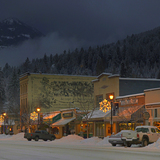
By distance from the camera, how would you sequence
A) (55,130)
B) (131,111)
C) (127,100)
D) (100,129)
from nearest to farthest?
(131,111)
(127,100)
(100,129)
(55,130)

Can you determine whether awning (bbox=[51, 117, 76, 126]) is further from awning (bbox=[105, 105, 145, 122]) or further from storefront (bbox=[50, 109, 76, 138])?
awning (bbox=[105, 105, 145, 122])

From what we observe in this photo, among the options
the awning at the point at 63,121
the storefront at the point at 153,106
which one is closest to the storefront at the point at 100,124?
the awning at the point at 63,121

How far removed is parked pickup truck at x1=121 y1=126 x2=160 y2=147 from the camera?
2889 cm

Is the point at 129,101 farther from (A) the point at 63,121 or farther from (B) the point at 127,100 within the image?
(A) the point at 63,121

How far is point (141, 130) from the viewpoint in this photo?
98.1 ft

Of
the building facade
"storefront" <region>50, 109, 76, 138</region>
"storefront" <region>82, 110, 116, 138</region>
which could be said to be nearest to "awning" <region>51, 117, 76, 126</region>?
"storefront" <region>50, 109, 76, 138</region>

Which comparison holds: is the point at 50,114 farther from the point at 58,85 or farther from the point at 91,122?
the point at 91,122

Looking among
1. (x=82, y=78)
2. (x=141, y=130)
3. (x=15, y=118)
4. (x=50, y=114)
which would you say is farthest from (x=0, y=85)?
(x=141, y=130)

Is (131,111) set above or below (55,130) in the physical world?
above

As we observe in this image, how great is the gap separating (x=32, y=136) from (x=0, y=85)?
78.7 meters

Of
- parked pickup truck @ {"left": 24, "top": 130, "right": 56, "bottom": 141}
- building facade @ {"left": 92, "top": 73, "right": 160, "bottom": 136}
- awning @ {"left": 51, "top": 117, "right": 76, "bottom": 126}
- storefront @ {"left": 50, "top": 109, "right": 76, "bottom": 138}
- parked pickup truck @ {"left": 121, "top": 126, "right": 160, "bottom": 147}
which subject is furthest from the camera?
storefront @ {"left": 50, "top": 109, "right": 76, "bottom": 138}

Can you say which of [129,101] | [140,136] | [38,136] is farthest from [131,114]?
[38,136]

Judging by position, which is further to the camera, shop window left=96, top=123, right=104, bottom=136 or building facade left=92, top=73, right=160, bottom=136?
shop window left=96, top=123, right=104, bottom=136

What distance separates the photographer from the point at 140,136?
95.5 feet
